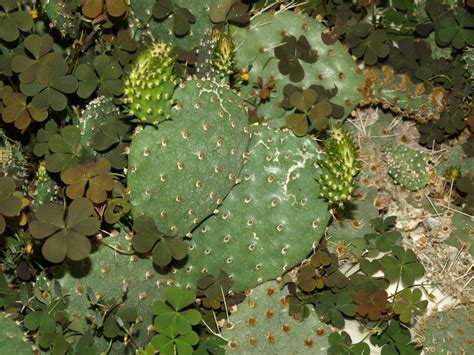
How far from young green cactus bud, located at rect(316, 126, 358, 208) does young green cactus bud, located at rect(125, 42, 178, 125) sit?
22.6 inches

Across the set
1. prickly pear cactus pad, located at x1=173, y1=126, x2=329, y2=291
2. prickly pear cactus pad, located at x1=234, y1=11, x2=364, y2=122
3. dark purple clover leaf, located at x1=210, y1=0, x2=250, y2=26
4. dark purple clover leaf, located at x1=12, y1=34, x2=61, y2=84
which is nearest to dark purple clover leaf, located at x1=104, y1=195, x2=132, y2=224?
prickly pear cactus pad, located at x1=173, y1=126, x2=329, y2=291

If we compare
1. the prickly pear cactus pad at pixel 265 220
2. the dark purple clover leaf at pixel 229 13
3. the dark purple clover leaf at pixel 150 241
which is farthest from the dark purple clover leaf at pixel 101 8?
the dark purple clover leaf at pixel 150 241

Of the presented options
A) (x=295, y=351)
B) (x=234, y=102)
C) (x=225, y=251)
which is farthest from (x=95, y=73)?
(x=295, y=351)

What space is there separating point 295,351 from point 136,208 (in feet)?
2.40

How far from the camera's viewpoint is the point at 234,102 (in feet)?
9.07

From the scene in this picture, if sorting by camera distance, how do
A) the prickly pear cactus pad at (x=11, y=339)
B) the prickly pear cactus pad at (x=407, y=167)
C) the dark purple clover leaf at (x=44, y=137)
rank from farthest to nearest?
the prickly pear cactus pad at (x=407, y=167)
the dark purple clover leaf at (x=44, y=137)
the prickly pear cactus pad at (x=11, y=339)

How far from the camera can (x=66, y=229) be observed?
2.55 metres

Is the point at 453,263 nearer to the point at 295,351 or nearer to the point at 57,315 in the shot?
the point at 295,351

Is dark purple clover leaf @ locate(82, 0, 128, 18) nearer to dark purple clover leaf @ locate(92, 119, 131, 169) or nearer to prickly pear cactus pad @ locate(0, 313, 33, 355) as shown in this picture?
dark purple clover leaf @ locate(92, 119, 131, 169)

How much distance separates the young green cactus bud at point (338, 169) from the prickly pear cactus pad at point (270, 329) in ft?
1.33

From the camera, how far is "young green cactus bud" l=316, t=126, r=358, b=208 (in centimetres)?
269

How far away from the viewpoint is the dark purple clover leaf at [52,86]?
278 centimetres

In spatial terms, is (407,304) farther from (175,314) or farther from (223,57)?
(223,57)

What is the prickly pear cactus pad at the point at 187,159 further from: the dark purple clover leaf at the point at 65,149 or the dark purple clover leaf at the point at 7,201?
the dark purple clover leaf at the point at 7,201
